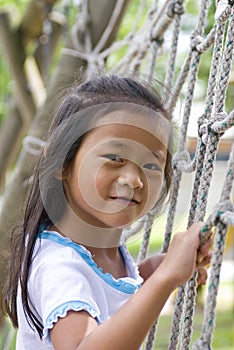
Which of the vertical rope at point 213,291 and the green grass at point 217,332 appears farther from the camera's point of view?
the green grass at point 217,332

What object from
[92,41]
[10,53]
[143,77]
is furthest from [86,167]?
[10,53]

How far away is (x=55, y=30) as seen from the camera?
2.22m

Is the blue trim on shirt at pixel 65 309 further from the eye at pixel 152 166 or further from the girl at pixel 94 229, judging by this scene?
the eye at pixel 152 166

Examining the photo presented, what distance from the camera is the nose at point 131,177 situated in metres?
0.81

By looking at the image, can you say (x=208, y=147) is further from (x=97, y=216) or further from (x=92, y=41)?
(x=92, y=41)

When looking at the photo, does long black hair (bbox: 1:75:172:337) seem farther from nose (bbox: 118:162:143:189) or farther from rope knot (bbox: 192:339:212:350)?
rope knot (bbox: 192:339:212:350)

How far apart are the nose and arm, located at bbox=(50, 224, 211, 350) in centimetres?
9

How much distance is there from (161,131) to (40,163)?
159 mm

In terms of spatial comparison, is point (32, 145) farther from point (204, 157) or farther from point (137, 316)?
point (137, 316)

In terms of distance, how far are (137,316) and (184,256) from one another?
74 millimetres

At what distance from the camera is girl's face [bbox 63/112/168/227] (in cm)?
81

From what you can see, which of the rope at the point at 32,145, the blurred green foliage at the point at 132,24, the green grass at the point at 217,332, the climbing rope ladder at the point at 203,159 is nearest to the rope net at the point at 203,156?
the climbing rope ladder at the point at 203,159

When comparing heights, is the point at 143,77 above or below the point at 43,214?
above

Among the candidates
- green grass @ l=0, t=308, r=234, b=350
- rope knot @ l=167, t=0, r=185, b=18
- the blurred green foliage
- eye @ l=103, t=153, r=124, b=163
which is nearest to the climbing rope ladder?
rope knot @ l=167, t=0, r=185, b=18
